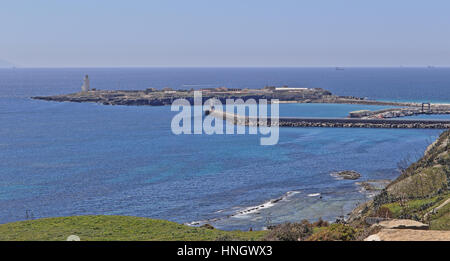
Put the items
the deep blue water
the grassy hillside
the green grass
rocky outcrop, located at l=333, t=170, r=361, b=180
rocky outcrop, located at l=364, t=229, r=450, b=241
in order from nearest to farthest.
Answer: rocky outcrop, located at l=364, t=229, r=450, b=241
the green grass
the grassy hillside
the deep blue water
rocky outcrop, located at l=333, t=170, r=361, b=180

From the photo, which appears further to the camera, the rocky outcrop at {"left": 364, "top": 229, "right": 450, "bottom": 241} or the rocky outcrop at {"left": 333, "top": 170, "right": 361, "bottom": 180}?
the rocky outcrop at {"left": 333, "top": 170, "right": 361, "bottom": 180}

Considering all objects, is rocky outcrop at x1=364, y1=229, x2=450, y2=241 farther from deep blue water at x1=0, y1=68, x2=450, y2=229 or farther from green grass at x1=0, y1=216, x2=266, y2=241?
deep blue water at x1=0, y1=68, x2=450, y2=229

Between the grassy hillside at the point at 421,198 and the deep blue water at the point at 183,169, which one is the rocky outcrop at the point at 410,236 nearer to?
the grassy hillside at the point at 421,198

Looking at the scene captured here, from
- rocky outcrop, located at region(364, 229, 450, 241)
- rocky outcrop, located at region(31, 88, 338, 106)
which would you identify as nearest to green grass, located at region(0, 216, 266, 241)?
rocky outcrop, located at region(364, 229, 450, 241)

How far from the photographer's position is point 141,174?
5344cm

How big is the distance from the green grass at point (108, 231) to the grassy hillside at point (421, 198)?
869cm

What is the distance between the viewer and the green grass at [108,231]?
2403cm

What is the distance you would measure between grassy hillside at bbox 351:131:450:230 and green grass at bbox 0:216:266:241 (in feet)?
28.5

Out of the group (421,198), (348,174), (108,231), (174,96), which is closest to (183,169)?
(348,174)

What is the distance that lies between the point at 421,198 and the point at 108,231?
65.3 feet

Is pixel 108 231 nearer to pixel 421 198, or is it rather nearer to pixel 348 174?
pixel 421 198

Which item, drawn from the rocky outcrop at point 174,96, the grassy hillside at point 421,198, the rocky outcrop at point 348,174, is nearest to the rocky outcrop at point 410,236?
the grassy hillside at point 421,198

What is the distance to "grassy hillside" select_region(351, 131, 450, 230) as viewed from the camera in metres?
28.5

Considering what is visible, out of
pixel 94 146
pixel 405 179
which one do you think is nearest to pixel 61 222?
pixel 405 179
